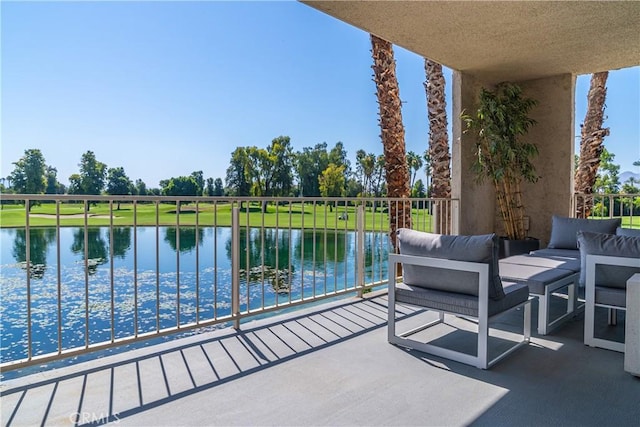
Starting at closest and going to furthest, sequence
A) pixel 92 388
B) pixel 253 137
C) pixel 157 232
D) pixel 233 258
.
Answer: pixel 92 388
pixel 157 232
pixel 233 258
pixel 253 137

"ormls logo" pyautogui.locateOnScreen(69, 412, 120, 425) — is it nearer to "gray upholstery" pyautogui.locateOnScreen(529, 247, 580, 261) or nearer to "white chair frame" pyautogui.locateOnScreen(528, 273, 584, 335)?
"white chair frame" pyautogui.locateOnScreen(528, 273, 584, 335)

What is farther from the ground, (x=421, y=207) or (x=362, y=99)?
(x=362, y=99)

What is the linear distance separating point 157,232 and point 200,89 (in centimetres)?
2734

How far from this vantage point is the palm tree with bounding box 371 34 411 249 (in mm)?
7965

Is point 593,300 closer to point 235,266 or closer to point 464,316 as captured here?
point 464,316

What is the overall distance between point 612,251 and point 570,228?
2206 millimetres

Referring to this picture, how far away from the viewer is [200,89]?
92.0ft

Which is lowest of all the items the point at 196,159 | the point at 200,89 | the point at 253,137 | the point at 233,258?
the point at 233,258

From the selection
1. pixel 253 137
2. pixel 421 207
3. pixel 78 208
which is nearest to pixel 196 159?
pixel 253 137

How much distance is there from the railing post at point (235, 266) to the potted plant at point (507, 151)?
3.65 metres

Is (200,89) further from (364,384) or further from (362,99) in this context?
(364,384)

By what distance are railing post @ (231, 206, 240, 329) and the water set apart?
4.8 inches

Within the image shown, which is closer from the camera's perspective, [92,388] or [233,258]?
[92,388]

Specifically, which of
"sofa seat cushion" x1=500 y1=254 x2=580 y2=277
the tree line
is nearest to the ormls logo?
"sofa seat cushion" x1=500 y1=254 x2=580 y2=277
